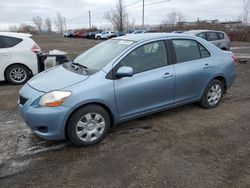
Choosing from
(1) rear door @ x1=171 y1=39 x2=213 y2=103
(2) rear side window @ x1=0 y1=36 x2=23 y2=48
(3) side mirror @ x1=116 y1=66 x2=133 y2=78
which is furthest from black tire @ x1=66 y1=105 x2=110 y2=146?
(2) rear side window @ x1=0 y1=36 x2=23 y2=48

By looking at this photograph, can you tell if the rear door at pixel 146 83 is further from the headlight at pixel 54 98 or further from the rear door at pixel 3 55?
the rear door at pixel 3 55

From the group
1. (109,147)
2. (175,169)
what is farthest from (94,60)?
(175,169)

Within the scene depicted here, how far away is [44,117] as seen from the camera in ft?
10.7

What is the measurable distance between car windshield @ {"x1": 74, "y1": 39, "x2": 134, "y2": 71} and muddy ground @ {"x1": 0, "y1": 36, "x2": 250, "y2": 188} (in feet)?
3.83

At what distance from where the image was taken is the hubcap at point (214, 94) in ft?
Answer: 16.2

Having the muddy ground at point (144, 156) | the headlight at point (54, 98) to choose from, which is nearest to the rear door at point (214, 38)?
the muddy ground at point (144, 156)

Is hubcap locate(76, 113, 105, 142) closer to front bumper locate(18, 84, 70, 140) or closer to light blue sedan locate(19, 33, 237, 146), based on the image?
light blue sedan locate(19, 33, 237, 146)

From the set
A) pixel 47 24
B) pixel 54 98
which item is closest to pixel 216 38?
pixel 54 98

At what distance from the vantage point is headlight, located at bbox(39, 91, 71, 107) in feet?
10.7

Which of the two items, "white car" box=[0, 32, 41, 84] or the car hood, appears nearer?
the car hood

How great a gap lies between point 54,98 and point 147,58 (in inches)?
64.9

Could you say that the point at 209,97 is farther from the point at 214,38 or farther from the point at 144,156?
the point at 214,38

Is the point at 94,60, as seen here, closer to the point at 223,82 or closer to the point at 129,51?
the point at 129,51

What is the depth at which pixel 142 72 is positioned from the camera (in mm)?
3910
